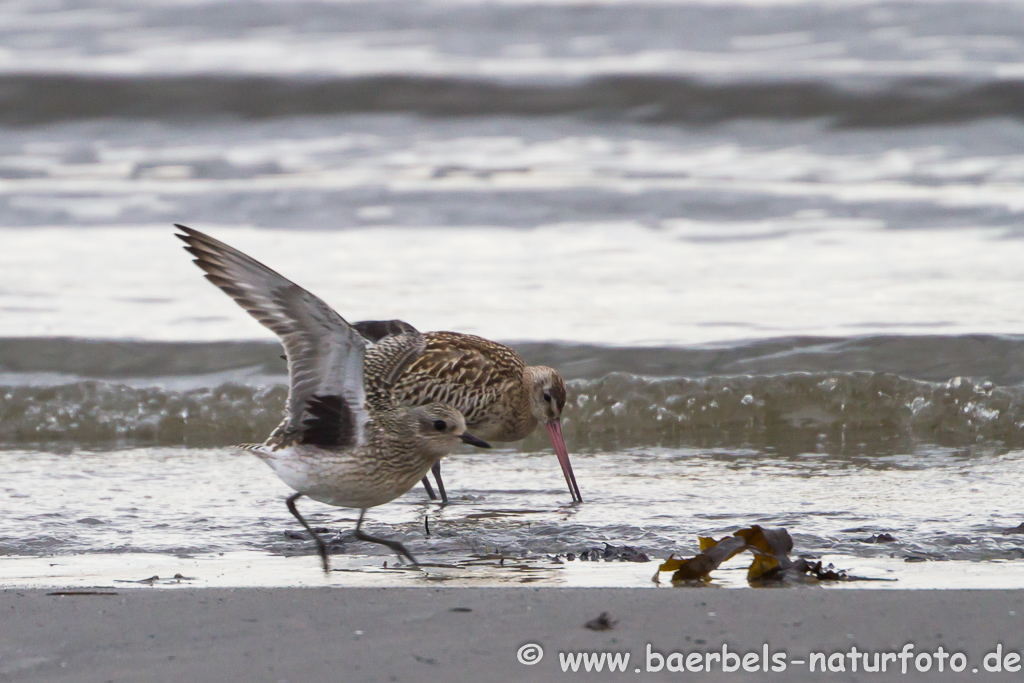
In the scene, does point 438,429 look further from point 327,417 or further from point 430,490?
point 430,490

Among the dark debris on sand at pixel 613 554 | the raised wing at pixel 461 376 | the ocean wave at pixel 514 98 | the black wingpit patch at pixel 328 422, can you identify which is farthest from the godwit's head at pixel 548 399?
the ocean wave at pixel 514 98

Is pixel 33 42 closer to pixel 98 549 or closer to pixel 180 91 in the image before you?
pixel 180 91

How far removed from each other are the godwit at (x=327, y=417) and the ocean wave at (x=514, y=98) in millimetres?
9922

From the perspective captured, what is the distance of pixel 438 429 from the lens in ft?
14.2

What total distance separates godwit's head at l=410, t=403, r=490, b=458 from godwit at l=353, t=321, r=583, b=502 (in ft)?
3.70

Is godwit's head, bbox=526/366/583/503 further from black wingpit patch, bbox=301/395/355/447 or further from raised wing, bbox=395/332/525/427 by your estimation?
black wingpit patch, bbox=301/395/355/447

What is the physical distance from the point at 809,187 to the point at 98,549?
8.07m

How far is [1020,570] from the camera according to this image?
11.8 ft

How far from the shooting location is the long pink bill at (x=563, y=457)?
4988 millimetres

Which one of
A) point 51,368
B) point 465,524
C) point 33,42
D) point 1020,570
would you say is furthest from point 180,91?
point 1020,570

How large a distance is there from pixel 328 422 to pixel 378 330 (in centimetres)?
136

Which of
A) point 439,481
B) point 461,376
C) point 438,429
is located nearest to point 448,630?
point 438,429

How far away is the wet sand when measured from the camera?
283 cm

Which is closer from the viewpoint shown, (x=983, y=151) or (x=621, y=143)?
(x=983, y=151)
